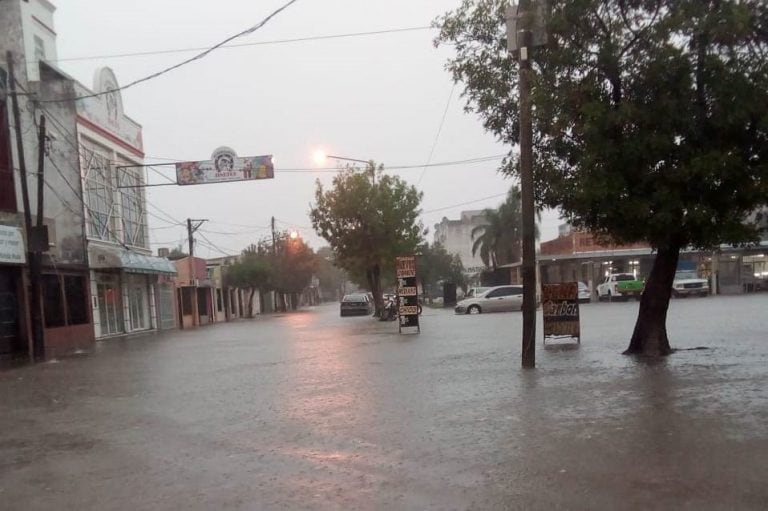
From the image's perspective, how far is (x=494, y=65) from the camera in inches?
493

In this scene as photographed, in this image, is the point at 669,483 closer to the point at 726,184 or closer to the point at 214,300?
the point at 726,184

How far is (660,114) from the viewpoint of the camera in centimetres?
1016

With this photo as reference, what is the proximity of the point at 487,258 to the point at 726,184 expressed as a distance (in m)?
52.1

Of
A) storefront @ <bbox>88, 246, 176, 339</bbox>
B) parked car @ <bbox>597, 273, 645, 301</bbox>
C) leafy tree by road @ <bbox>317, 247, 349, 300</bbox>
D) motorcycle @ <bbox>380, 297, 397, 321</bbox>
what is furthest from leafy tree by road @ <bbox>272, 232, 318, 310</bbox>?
leafy tree by road @ <bbox>317, 247, 349, 300</bbox>

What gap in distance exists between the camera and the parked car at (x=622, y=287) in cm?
3853

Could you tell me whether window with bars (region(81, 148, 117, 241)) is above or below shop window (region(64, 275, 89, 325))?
above

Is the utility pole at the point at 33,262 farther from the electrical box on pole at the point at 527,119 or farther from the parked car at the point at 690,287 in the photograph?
the parked car at the point at 690,287

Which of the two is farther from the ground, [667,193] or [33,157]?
[33,157]

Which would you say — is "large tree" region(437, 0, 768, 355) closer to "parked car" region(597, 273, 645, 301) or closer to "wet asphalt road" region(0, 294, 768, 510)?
"wet asphalt road" region(0, 294, 768, 510)

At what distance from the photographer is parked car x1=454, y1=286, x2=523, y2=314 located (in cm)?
3462

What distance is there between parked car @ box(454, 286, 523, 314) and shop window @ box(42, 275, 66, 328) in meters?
19.5

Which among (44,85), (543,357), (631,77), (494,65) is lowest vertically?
(543,357)

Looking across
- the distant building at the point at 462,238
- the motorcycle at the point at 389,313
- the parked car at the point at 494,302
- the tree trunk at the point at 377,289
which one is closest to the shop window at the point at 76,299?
the motorcycle at the point at 389,313

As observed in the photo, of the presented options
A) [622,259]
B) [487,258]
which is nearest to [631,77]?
[622,259]
